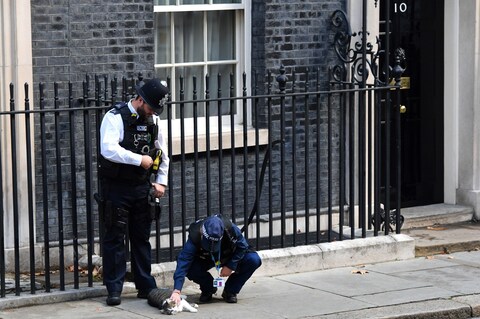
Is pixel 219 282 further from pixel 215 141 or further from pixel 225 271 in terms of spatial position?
pixel 215 141

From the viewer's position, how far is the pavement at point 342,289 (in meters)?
9.02

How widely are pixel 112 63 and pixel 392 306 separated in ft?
10.6

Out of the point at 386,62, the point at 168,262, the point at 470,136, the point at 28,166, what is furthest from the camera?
the point at 470,136

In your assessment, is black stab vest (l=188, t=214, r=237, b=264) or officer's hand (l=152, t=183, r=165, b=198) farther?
officer's hand (l=152, t=183, r=165, b=198)

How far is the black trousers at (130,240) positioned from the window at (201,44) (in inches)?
82.3

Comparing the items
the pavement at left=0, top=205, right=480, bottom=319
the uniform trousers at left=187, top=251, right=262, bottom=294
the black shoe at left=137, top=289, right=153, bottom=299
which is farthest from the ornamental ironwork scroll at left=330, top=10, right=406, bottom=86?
the black shoe at left=137, top=289, right=153, bottom=299

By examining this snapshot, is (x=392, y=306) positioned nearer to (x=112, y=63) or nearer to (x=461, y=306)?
(x=461, y=306)

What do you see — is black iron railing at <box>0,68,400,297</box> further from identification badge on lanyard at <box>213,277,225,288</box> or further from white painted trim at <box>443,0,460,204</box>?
white painted trim at <box>443,0,460,204</box>

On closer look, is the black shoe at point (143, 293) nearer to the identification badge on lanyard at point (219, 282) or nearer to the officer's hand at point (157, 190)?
the identification badge on lanyard at point (219, 282)

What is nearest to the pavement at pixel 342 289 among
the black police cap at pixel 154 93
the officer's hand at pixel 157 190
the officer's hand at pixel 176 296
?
the officer's hand at pixel 176 296

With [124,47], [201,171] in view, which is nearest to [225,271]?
[201,171]

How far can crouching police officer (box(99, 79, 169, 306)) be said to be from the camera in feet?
29.1

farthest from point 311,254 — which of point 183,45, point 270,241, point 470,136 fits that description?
point 470,136

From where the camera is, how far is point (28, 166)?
9.05 metres
